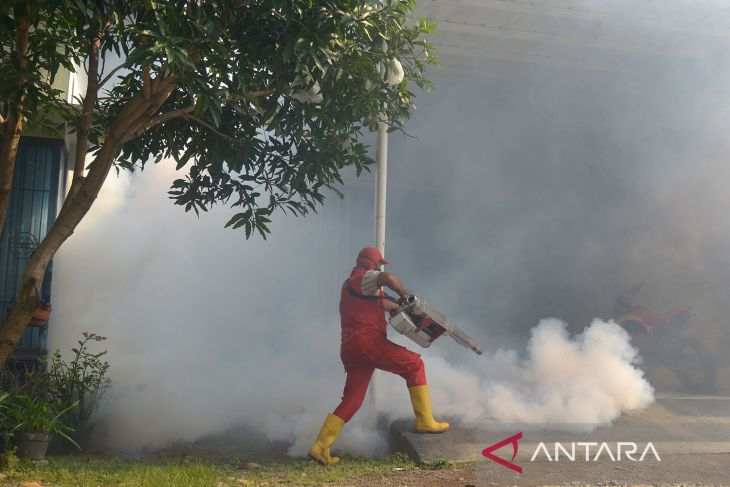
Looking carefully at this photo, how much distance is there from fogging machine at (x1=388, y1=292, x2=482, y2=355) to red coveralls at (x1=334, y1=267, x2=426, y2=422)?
0.17 metres

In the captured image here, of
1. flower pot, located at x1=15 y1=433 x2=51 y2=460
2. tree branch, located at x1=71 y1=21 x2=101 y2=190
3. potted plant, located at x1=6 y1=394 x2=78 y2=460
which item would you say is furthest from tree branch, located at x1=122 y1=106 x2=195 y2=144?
flower pot, located at x1=15 y1=433 x2=51 y2=460

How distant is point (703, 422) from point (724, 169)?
5302mm

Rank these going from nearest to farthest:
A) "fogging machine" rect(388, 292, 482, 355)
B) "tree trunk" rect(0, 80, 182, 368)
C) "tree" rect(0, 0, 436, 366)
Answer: "tree" rect(0, 0, 436, 366) < "tree trunk" rect(0, 80, 182, 368) < "fogging machine" rect(388, 292, 482, 355)

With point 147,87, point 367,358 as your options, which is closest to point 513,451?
point 367,358

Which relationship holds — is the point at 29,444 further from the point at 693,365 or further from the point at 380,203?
the point at 693,365

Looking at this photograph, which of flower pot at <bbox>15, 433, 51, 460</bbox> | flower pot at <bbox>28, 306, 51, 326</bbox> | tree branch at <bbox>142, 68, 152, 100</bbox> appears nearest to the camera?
tree branch at <bbox>142, 68, 152, 100</bbox>

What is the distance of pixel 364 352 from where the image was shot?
227 inches

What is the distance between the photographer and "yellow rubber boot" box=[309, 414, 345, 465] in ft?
18.5

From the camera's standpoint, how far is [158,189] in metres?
9.55

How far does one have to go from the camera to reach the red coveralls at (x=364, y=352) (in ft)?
18.9

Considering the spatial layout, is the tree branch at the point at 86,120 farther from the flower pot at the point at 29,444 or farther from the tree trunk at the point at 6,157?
the flower pot at the point at 29,444

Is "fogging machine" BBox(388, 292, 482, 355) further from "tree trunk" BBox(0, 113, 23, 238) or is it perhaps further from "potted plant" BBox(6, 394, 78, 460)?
"tree trunk" BBox(0, 113, 23, 238)

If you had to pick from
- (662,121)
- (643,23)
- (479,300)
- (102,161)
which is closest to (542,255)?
(479,300)

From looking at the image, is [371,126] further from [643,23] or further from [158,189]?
[643,23]
